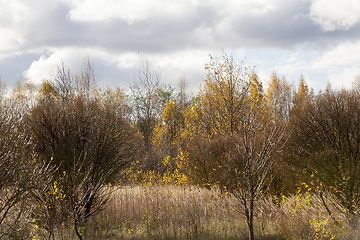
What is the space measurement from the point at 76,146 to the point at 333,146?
759 cm

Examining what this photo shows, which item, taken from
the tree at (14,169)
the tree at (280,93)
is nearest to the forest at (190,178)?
the tree at (14,169)

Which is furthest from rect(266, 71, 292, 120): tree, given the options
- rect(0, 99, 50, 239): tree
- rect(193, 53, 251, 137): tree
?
rect(0, 99, 50, 239): tree

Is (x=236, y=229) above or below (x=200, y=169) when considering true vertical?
below

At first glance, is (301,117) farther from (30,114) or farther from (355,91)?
(30,114)

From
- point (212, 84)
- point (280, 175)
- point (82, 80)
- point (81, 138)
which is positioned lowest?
point (280, 175)

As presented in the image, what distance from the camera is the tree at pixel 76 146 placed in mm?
8586

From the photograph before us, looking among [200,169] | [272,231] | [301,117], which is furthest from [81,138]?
[301,117]

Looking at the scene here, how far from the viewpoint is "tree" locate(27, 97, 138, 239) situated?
338 inches

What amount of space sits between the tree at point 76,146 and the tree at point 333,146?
6.03 meters

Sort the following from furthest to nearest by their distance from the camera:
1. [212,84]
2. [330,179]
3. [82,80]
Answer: [82,80] → [212,84] → [330,179]

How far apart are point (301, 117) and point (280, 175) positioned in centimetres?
217

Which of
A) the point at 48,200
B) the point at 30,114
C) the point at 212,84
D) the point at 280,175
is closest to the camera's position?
the point at 48,200

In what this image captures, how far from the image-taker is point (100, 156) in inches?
379

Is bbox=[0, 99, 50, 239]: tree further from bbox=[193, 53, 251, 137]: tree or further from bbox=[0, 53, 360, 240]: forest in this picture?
bbox=[193, 53, 251, 137]: tree
